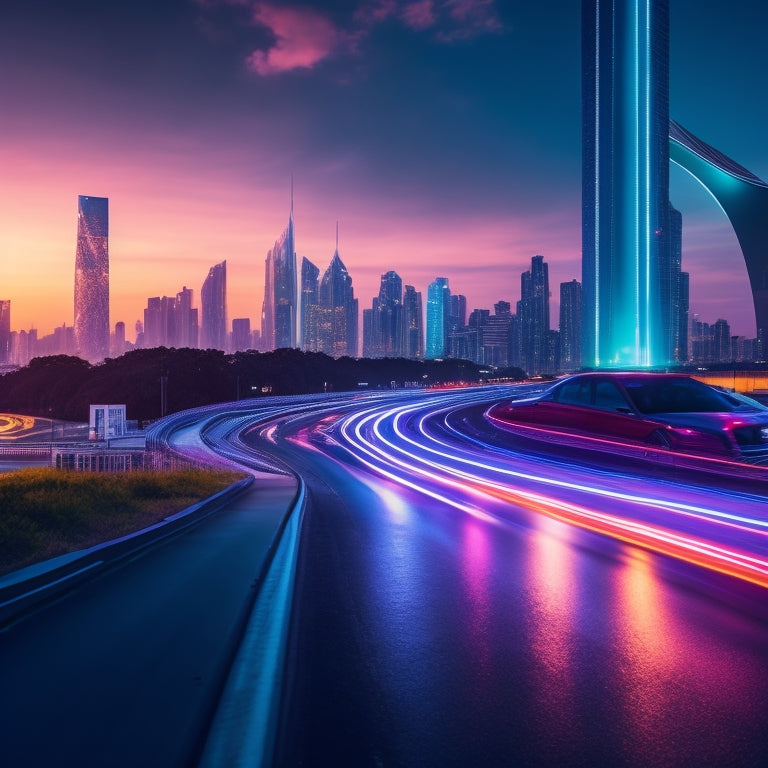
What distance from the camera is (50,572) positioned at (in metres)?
5.84

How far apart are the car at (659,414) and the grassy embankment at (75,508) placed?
7.37 metres

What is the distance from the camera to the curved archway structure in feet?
217

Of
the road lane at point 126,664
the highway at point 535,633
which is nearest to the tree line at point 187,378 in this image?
the highway at point 535,633

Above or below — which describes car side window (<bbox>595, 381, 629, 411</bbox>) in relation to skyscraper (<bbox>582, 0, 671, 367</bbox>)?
below

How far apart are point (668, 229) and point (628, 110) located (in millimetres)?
12881

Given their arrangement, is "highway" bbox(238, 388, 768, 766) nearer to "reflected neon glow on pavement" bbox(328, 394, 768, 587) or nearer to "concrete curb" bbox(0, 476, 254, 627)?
"reflected neon glow on pavement" bbox(328, 394, 768, 587)

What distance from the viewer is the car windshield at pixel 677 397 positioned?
12.5 metres

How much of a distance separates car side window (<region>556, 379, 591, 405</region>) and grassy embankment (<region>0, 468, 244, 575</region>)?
740 cm

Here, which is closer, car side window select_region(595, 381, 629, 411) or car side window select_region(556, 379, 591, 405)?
car side window select_region(595, 381, 629, 411)

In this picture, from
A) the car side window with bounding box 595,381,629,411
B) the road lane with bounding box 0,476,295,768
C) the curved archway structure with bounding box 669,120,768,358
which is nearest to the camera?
the road lane with bounding box 0,476,295,768

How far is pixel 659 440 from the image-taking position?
1198cm

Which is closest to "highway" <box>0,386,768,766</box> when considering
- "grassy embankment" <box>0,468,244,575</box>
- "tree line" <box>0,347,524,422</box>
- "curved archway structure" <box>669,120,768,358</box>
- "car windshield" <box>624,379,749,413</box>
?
"grassy embankment" <box>0,468,244,575</box>

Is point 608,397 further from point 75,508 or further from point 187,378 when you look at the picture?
point 187,378

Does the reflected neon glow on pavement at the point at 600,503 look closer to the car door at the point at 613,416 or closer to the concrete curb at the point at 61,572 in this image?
the car door at the point at 613,416
